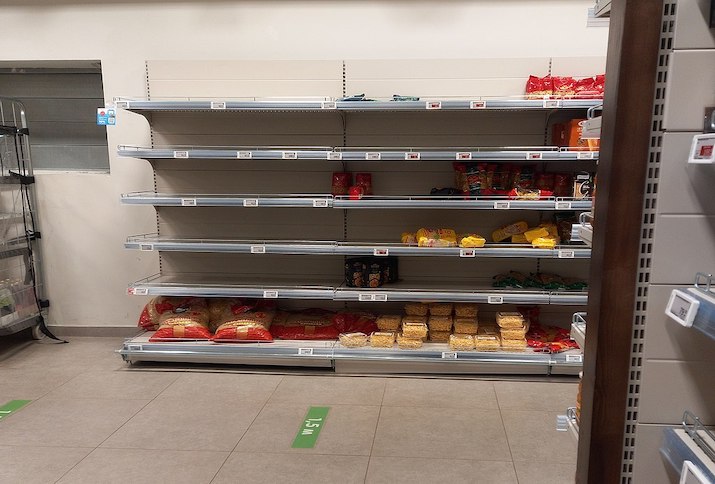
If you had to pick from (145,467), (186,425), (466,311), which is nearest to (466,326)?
(466,311)

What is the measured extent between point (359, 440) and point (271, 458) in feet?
1.62

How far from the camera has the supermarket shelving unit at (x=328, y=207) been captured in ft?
11.1

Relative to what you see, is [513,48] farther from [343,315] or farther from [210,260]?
[210,260]

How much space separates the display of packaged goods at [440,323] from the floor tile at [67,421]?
2072mm

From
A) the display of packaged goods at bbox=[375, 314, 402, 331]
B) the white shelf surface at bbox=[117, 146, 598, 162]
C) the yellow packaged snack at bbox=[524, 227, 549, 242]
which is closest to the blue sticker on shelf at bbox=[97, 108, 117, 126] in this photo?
the white shelf surface at bbox=[117, 146, 598, 162]

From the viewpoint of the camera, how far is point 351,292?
3541mm

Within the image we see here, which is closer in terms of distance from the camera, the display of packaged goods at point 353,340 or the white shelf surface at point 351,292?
the white shelf surface at point 351,292

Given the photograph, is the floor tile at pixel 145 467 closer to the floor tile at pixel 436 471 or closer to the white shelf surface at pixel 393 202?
the floor tile at pixel 436 471

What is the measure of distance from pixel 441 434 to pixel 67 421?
7.37 feet

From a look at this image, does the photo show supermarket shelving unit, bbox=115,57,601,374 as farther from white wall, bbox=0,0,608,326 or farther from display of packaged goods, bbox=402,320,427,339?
white wall, bbox=0,0,608,326

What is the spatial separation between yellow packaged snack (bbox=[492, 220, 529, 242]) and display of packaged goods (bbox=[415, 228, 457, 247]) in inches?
15.1

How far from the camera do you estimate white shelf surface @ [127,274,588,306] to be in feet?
11.2

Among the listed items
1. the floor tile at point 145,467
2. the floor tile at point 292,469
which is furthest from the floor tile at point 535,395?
the floor tile at point 145,467

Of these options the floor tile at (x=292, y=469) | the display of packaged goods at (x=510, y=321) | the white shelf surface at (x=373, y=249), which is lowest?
the floor tile at (x=292, y=469)
